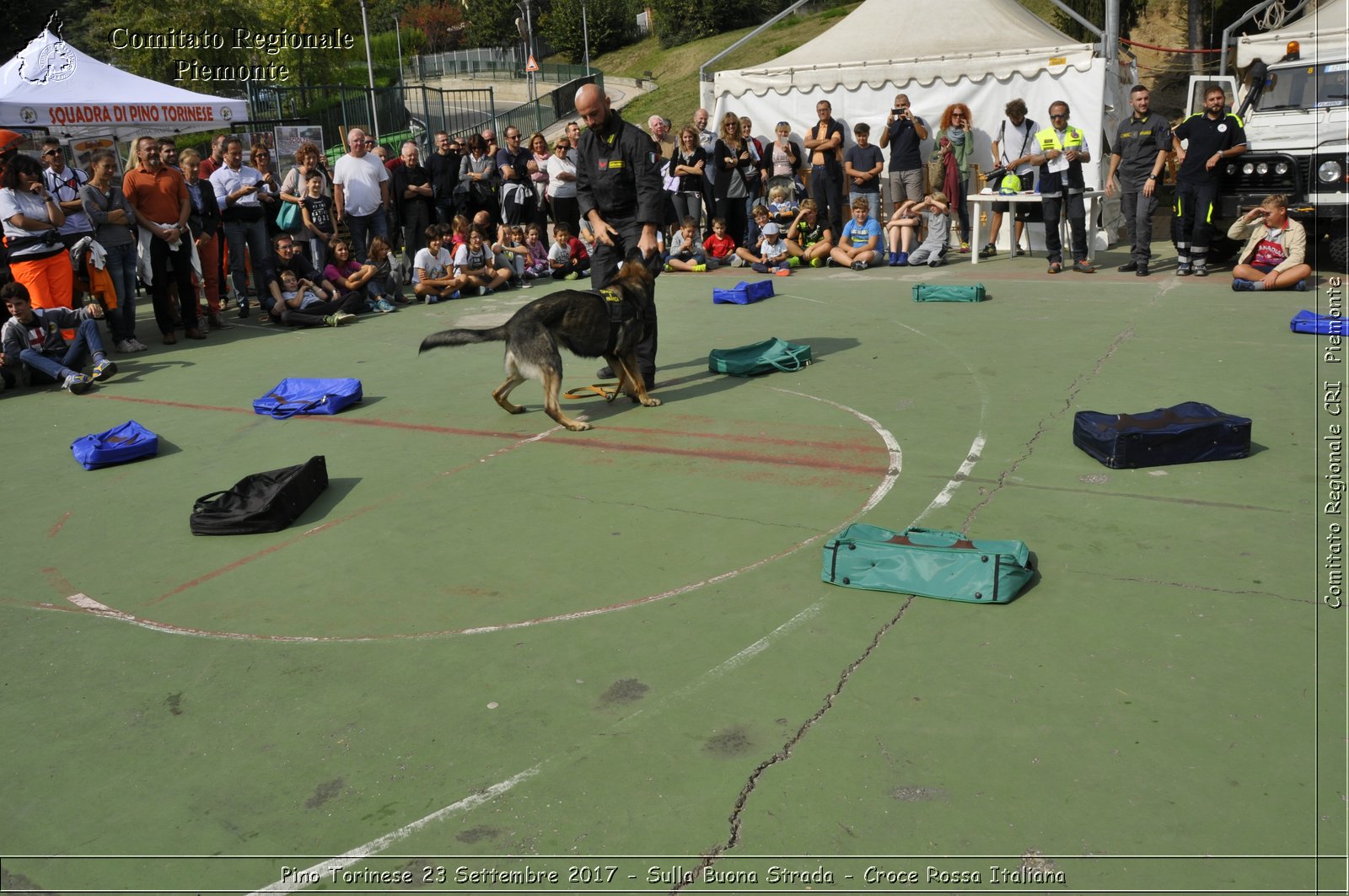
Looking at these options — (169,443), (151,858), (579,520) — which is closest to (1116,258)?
(579,520)

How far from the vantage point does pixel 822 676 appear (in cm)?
418

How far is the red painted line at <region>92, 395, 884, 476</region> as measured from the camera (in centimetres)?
668

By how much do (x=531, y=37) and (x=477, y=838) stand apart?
6641 cm

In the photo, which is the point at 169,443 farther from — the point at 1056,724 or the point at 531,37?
the point at 531,37

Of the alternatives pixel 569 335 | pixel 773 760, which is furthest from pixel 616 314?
pixel 773 760

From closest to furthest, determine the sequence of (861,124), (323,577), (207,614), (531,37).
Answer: (207,614) < (323,577) < (861,124) < (531,37)

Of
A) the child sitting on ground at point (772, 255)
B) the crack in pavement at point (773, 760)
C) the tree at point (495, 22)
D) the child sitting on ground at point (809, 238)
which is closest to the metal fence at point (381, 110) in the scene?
the child sitting on ground at point (772, 255)

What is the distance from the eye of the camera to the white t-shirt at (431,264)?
14312 millimetres

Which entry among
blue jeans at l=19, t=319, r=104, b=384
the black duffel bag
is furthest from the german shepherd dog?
blue jeans at l=19, t=319, r=104, b=384

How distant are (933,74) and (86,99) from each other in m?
12.6

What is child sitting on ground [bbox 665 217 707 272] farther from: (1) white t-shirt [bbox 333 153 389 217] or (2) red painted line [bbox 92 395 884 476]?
(2) red painted line [bbox 92 395 884 476]

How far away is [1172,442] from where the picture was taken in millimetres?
6199

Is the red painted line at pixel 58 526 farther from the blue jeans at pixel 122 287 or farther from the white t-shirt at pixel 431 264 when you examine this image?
the white t-shirt at pixel 431 264

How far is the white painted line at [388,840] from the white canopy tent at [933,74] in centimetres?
1453
